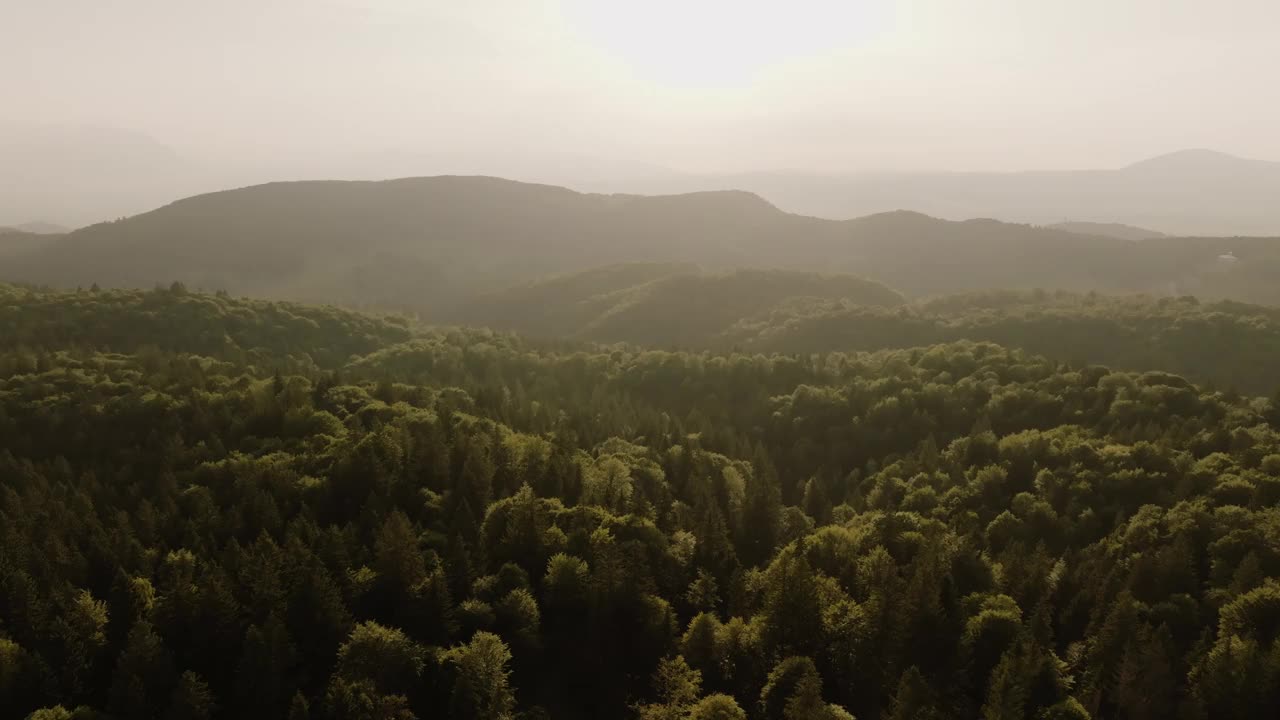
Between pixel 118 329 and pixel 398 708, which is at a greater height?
pixel 118 329

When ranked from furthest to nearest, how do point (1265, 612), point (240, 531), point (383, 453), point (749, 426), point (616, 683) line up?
point (749, 426) < point (383, 453) < point (240, 531) < point (616, 683) < point (1265, 612)

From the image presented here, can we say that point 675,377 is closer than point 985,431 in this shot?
No

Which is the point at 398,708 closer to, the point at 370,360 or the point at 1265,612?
the point at 1265,612

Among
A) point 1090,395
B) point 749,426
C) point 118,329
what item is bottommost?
point 749,426

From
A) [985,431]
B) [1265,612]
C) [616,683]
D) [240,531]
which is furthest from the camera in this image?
[985,431]

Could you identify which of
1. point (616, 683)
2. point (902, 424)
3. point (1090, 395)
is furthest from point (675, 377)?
point (616, 683)

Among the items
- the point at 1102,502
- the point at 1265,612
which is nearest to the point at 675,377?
the point at 1102,502
